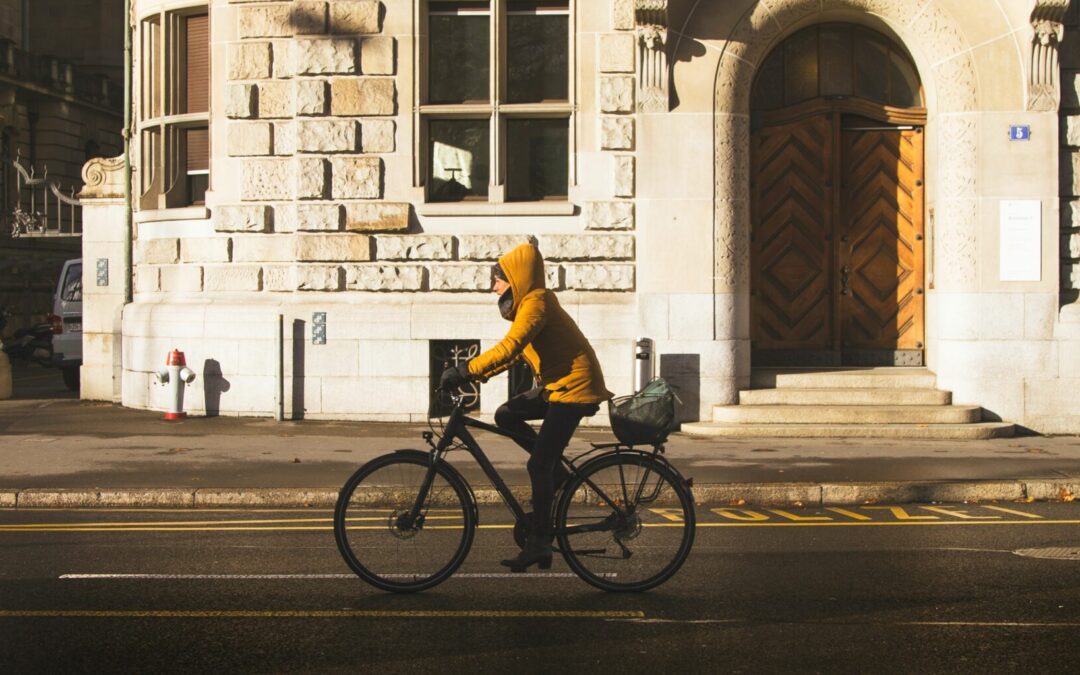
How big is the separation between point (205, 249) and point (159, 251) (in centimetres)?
83

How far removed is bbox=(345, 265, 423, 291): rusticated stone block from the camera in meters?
16.3

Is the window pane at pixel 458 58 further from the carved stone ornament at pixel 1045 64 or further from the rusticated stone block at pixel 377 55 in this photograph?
the carved stone ornament at pixel 1045 64

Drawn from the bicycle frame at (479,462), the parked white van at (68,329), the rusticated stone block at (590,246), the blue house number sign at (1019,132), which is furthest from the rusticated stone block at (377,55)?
the parked white van at (68,329)

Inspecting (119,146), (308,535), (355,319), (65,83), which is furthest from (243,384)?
(119,146)

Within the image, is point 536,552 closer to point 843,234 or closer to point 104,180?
point 843,234

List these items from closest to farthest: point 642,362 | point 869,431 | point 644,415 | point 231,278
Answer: point 644,415, point 869,431, point 642,362, point 231,278

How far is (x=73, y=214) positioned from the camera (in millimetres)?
58031

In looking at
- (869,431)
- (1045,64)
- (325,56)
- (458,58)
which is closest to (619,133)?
(458,58)

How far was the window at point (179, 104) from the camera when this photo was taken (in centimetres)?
1769

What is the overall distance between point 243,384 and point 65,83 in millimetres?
48137

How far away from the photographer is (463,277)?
16188 mm

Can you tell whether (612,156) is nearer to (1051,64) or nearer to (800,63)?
(800,63)

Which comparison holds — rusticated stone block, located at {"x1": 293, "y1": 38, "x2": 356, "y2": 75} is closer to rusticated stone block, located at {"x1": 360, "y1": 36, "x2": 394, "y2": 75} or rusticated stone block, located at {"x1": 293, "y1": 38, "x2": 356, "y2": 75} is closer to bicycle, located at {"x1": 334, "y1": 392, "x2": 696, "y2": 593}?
rusticated stone block, located at {"x1": 360, "y1": 36, "x2": 394, "y2": 75}

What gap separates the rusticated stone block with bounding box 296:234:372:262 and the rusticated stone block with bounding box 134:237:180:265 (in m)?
1.91
